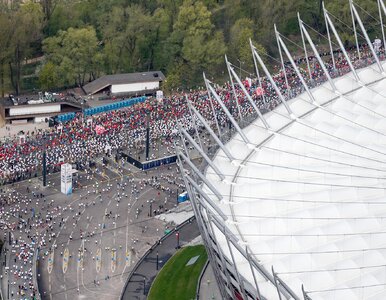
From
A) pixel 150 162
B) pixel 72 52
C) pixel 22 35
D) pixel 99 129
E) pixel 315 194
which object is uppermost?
pixel 315 194

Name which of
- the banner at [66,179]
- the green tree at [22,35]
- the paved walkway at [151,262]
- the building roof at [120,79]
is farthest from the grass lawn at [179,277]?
the green tree at [22,35]

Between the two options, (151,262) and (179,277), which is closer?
(179,277)

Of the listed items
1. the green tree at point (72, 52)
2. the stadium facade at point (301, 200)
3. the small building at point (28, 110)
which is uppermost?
the stadium facade at point (301, 200)

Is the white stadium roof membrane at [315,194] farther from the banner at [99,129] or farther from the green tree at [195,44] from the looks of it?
the green tree at [195,44]

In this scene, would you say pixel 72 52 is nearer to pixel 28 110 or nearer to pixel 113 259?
pixel 28 110

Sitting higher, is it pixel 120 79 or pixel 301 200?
pixel 301 200

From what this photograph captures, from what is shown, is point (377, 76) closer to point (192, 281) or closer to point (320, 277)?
point (192, 281)

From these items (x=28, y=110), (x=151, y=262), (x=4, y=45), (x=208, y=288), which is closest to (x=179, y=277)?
(x=208, y=288)
